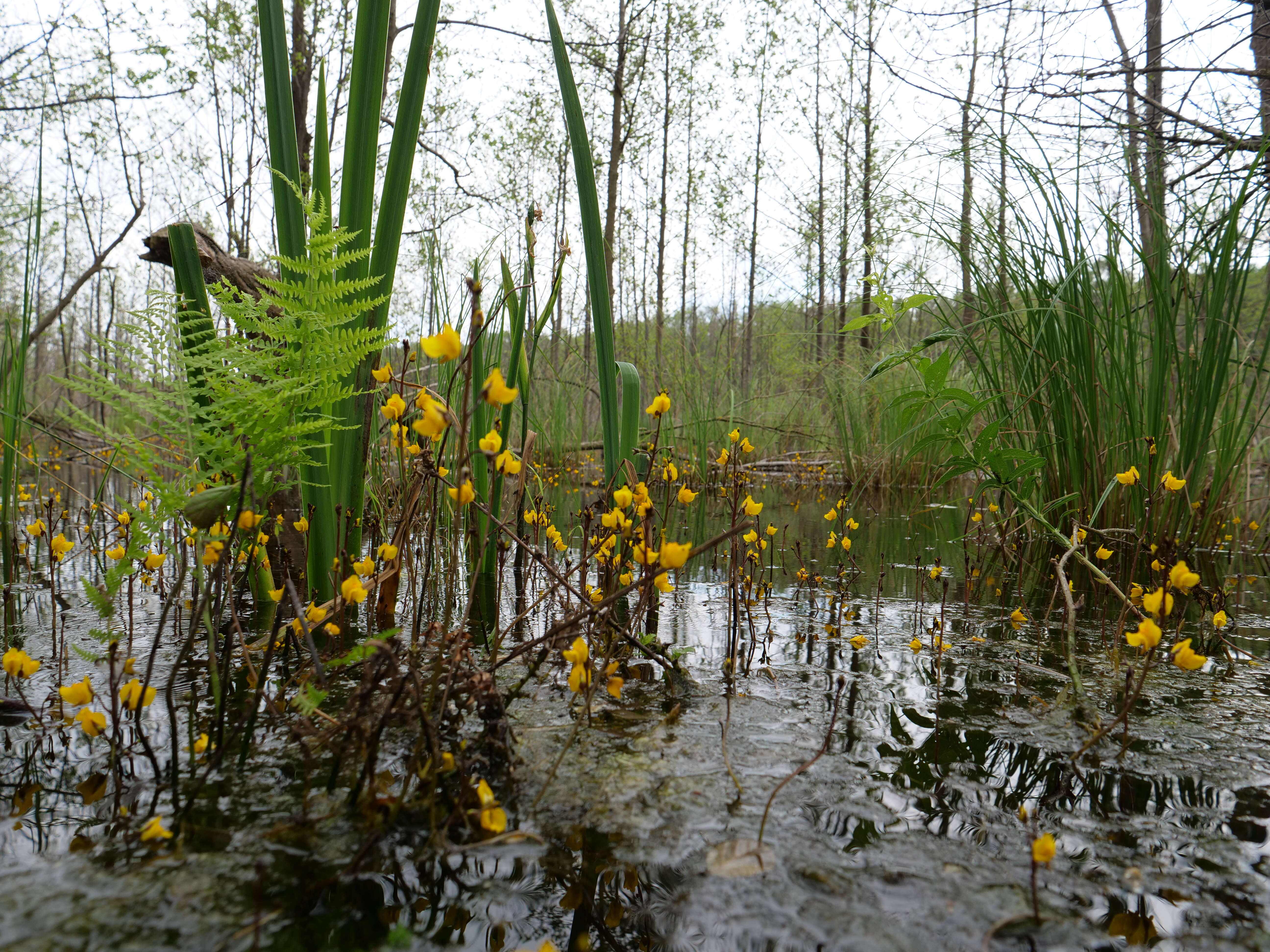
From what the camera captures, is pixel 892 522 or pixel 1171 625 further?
pixel 892 522

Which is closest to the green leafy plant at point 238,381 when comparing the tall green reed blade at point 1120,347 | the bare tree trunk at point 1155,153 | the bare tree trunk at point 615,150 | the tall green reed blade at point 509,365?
the tall green reed blade at point 509,365

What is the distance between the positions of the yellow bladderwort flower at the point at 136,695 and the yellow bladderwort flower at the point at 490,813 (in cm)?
45

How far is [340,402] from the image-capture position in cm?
158

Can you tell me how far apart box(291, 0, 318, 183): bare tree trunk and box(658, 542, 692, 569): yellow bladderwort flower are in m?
5.76

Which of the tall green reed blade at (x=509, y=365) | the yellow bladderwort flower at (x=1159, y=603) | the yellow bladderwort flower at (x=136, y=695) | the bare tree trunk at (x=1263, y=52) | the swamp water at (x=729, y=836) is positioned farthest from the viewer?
the bare tree trunk at (x=1263, y=52)

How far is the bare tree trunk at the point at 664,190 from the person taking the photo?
13023 millimetres

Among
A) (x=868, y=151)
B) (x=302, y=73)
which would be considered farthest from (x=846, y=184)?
(x=302, y=73)

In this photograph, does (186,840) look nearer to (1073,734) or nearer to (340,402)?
(340,402)

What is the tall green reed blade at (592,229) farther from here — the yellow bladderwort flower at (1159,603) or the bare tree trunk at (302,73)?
the bare tree trunk at (302,73)

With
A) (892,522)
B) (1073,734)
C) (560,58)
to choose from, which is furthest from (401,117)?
(892,522)

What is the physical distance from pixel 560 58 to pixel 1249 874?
176 cm

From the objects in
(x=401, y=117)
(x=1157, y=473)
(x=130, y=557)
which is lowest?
(x=130, y=557)

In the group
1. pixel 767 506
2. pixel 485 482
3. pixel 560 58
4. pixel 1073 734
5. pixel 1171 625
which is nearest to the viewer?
pixel 1073 734

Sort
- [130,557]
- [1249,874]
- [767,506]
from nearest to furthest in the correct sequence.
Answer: [1249,874] < [130,557] < [767,506]
